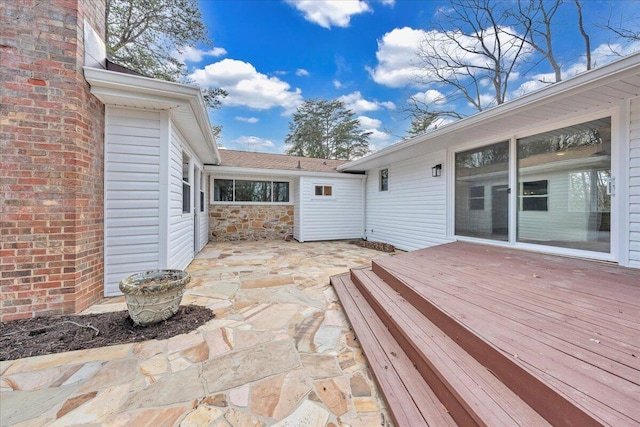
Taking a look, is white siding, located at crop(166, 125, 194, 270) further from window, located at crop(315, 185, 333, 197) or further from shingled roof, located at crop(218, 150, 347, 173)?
window, located at crop(315, 185, 333, 197)

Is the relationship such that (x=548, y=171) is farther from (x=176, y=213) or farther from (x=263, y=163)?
(x=263, y=163)

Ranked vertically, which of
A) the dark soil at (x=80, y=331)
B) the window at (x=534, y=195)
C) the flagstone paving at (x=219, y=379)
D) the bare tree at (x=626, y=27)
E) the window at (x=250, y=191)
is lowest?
the flagstone paving at (x=219, y=379)

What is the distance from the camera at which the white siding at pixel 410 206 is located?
577 centimetres

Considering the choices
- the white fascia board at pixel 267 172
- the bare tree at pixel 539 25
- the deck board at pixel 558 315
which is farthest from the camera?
the bare tree at pixel 539 25

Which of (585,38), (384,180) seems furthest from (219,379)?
(585,38)

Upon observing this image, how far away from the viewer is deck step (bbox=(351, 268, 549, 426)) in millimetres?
1182

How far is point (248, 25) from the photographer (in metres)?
8.39

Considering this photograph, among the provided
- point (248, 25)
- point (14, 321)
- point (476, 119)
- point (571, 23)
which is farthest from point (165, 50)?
point (571, 23)

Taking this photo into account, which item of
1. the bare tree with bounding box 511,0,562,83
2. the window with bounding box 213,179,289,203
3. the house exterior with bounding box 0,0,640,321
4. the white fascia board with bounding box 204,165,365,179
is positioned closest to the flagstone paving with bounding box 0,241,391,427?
the house exterior with bounding box 0,0,640,321

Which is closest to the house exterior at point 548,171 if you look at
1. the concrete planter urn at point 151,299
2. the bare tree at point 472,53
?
the concrete planter urn at point 151,299

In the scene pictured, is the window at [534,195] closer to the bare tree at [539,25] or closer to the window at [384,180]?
the window at [384,180]

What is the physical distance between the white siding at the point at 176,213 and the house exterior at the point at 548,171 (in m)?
4.37

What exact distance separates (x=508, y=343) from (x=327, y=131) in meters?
18.5

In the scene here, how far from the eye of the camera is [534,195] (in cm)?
393
